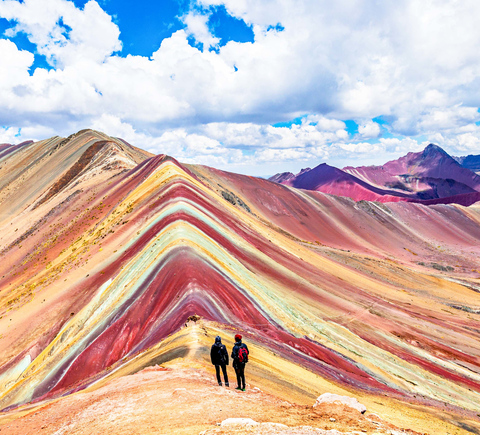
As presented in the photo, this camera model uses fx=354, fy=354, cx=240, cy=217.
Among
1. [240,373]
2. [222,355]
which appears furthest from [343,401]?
[222,355]

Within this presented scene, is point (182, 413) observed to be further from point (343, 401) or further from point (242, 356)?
point (343, 401)

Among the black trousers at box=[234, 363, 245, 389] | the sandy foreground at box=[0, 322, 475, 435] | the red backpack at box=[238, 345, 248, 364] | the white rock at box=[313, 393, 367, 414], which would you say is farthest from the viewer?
the black trousers at box=[234, 363, 245, 389]

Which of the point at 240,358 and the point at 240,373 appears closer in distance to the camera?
the point at 240,358

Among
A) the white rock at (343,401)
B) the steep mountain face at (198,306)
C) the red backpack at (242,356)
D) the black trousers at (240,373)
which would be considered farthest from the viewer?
the steep mountain face at (198,306)

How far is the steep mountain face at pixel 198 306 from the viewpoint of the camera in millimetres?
17422

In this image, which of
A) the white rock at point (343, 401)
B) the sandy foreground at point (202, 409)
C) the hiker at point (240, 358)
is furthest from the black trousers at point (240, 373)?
the white rock at point (343, 401)

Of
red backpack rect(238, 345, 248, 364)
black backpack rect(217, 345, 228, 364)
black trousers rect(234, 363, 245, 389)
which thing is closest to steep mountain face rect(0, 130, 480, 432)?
black trousers rect(234, 363, 245, 389)

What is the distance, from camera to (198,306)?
60.2 feet

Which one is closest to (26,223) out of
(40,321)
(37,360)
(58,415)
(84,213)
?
(84,213)

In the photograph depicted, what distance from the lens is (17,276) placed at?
4475cm

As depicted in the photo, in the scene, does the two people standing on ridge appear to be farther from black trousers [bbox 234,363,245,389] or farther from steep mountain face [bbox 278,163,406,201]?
steep mountain face [bbox 278,163,406,201]

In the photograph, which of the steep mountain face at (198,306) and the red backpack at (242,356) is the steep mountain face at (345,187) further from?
the red backpack at (242,356)

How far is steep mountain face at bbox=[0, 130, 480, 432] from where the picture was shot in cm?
1742

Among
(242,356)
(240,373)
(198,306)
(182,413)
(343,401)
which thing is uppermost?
(242,356)
